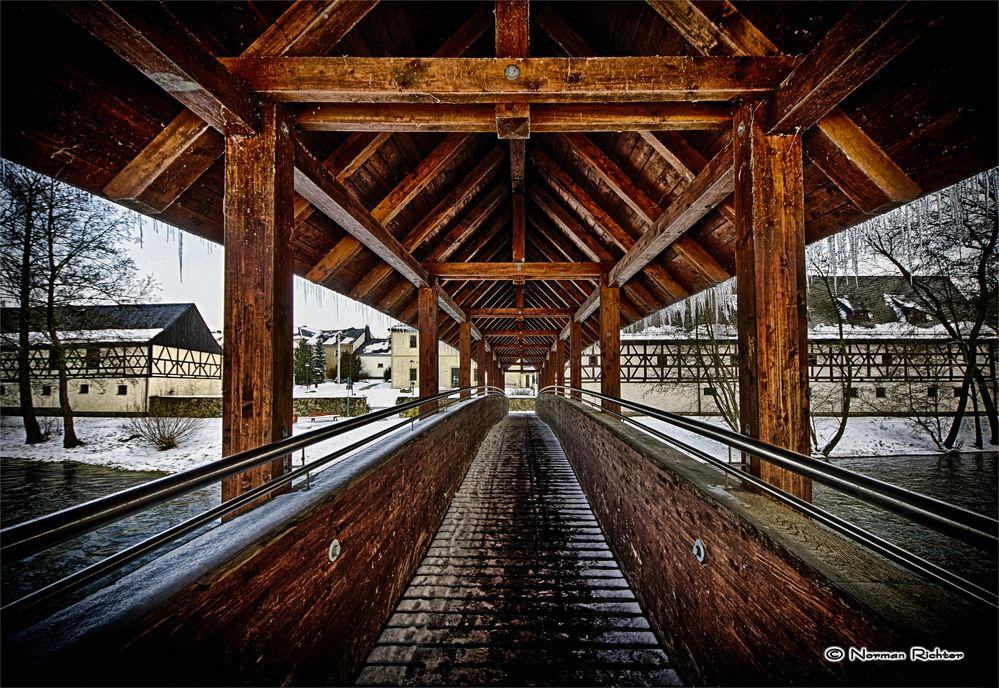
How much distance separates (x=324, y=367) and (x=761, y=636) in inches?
1995

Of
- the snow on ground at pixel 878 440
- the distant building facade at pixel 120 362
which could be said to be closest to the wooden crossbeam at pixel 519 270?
the snow on ground at pixel 878 440

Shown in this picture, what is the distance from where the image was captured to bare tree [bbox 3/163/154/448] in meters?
10.3

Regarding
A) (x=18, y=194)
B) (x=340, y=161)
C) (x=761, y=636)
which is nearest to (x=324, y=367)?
(x=18, y=194)

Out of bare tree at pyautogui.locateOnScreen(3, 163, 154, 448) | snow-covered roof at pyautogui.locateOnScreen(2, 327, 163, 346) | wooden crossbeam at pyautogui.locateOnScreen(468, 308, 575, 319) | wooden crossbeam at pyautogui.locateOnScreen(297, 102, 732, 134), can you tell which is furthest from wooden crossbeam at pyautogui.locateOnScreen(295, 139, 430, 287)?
snow-covered roof at pyautogui.locateOnScreen(2, 327, 163, 346)

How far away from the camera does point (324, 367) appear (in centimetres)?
4659

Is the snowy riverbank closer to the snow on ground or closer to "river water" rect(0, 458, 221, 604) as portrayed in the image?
the snow on ground

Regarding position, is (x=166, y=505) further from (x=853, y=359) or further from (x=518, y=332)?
(x=853, y=359)

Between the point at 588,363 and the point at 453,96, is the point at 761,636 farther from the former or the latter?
the point at 588,363

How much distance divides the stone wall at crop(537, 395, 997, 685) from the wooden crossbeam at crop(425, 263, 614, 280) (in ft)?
14.5

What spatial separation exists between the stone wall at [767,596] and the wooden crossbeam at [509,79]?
2.65 m

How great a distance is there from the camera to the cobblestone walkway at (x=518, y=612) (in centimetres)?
241

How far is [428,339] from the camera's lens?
22.9 feet

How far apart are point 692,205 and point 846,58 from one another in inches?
65.4

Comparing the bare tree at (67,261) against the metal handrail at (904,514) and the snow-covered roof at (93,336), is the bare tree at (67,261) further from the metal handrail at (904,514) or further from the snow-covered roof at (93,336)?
the metal handrail at (904,514)
